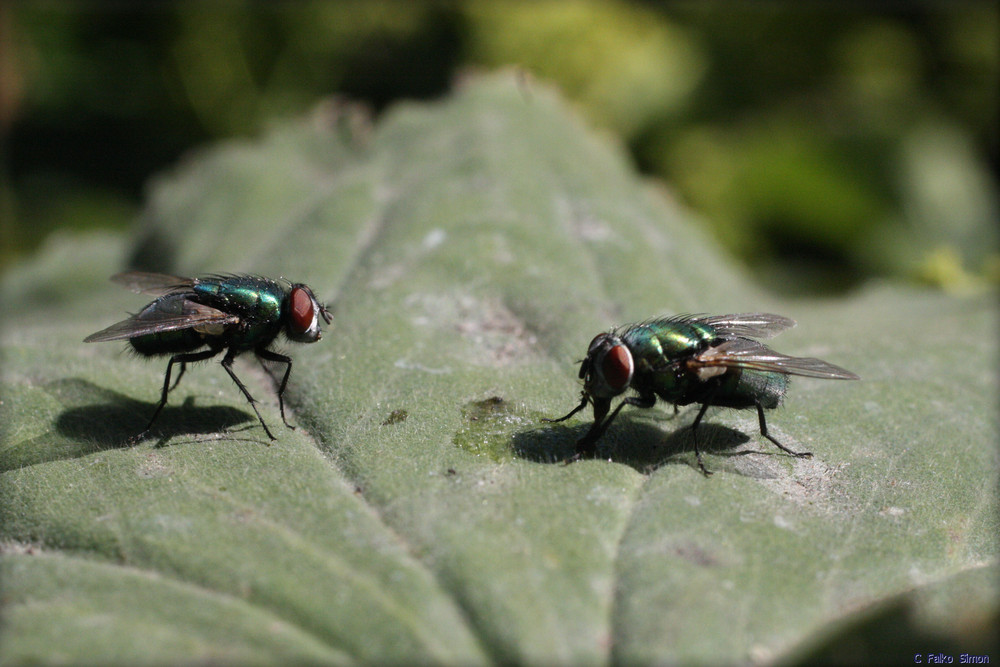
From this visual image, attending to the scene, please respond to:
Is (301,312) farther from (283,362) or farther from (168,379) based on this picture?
(168,379)

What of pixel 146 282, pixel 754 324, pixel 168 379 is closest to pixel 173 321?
pixel 168 379

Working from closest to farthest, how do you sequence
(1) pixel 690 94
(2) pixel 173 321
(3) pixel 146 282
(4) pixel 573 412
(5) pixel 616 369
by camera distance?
(5) pixel 616 369
(4) pixel 573 412
(2) pixel 173 321
(3) pixel 146 282
(1) pixel 690 94

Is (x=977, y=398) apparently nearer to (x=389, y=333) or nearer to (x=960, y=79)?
(x=389, y=333)

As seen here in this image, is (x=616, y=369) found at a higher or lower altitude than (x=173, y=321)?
lower

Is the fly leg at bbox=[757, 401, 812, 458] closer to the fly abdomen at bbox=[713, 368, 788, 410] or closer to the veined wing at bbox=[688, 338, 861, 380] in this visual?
the fly abdomen at bbox=[713, 368, 788, 410]

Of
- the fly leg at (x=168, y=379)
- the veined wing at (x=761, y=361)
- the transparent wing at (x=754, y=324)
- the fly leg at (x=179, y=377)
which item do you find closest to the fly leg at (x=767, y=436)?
the veined wing at (x=761, y=361)

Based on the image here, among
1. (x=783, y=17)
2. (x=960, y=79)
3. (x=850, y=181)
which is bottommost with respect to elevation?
(x=850, y=181)

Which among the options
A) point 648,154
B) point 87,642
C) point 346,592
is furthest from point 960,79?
point 87,642

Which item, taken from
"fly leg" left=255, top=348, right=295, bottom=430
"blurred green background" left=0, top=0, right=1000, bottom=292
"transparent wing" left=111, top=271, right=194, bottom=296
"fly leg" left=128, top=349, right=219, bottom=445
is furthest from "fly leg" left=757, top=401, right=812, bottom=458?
"blurred green background" left=0, top=0, right=1000, bottom=292
